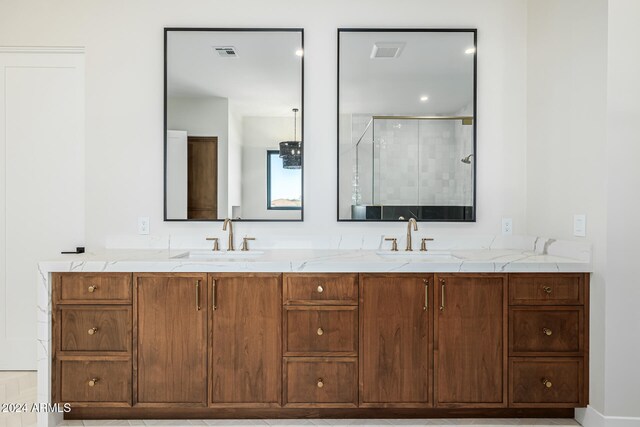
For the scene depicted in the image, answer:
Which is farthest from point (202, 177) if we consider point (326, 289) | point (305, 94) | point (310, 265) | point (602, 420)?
point (602, 420)

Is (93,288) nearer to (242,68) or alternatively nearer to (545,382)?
(242,68)

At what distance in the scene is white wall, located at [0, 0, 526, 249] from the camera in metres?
2.55

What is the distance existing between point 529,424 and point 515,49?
229 centimetres

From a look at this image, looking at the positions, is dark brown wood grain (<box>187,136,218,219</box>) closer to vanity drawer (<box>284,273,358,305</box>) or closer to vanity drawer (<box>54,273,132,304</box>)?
vanity drawer (<box>54,273,132,304</box>)

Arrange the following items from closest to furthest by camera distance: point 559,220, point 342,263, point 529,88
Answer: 1. point 342,263
2. point 559,220
3. point 529,88

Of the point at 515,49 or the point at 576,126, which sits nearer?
the point at 576,126

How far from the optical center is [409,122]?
8.43 ft

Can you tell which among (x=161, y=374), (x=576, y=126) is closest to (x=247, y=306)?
(x=161, y=374)

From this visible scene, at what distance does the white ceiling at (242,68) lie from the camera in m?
2.55

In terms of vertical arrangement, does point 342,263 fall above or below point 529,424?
above

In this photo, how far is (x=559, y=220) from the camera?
2256 mm

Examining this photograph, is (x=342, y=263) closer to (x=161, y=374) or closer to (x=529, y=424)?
(x=161, y=374)

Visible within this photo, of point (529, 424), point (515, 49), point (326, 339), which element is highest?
point (515, 49)

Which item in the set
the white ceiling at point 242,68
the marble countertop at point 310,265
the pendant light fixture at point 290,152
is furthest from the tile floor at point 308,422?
the white ceiling at point 242,68
